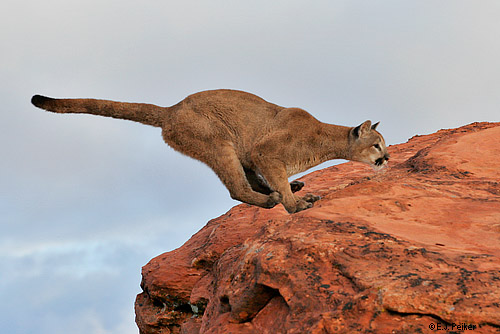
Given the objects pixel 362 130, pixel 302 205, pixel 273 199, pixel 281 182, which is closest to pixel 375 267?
pixel 302 205

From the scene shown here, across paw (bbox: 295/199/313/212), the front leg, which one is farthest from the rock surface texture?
the front leg

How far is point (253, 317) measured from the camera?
449 centimetres

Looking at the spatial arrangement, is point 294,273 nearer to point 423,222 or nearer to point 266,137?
point 423,222

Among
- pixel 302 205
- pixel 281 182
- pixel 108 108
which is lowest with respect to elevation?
pixel 302 205

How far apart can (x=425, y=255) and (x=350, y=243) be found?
26.2 inches

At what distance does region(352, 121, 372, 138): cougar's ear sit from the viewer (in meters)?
8.08

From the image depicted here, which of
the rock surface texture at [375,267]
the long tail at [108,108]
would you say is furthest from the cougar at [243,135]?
the rock surface texture at [375,267]

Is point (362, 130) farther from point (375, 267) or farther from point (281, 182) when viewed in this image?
point (375, 267)

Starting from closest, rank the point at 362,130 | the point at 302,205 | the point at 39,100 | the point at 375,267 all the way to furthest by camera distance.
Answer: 1. the point at 375,267
2. the point at 302,205
3. the point at 39,100
4. the point at 362,130

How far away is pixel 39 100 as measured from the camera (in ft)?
24.4

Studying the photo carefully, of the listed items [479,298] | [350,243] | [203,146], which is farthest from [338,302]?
[203,146]

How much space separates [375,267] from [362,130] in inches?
185

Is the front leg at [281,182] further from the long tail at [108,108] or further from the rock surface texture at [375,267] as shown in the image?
the long tail at [108,108]

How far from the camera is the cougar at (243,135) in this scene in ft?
23.7
